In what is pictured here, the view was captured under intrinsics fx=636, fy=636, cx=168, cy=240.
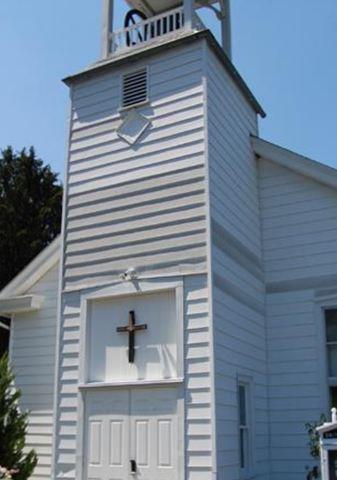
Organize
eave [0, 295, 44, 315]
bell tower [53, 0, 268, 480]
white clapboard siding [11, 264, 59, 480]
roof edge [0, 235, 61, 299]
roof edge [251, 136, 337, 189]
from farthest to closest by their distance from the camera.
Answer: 1. roof edge [0, 235, 61, 299]
2. eave [0, 295, 44, 315]
3. white clapboard siding [11, 264, 59, 480]
4. roof edge [251, 136, 337, 189]
5. bell tower [53, 0, 268, 480]

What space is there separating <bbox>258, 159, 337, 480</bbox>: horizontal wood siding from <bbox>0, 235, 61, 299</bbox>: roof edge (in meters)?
4.10

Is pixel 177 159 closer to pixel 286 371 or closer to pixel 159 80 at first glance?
pixel 159 80

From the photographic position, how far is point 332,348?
1081 centimetres

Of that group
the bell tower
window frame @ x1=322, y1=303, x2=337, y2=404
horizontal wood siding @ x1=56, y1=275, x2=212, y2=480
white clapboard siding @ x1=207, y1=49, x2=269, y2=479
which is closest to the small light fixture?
the bell tower

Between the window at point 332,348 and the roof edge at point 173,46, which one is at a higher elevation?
the roof edge at point 173,46

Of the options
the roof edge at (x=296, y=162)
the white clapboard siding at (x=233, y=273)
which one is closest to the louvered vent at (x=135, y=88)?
the white clapboard siding at (x=233, y=273)

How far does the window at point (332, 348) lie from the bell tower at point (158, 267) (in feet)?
3.69

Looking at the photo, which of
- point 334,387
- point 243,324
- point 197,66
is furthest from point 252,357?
point 197,66

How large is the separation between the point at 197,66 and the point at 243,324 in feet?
13.9

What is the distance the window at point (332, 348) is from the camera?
10.6 m

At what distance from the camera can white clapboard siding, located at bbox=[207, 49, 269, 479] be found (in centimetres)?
909

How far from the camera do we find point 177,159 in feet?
33.0

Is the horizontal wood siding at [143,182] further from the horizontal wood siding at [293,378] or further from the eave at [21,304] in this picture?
A: the horizontal wood siding at [293,378]

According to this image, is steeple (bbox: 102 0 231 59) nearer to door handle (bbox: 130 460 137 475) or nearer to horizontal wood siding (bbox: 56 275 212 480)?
horizontal wood siding (bbox: 56 275 212 480)
